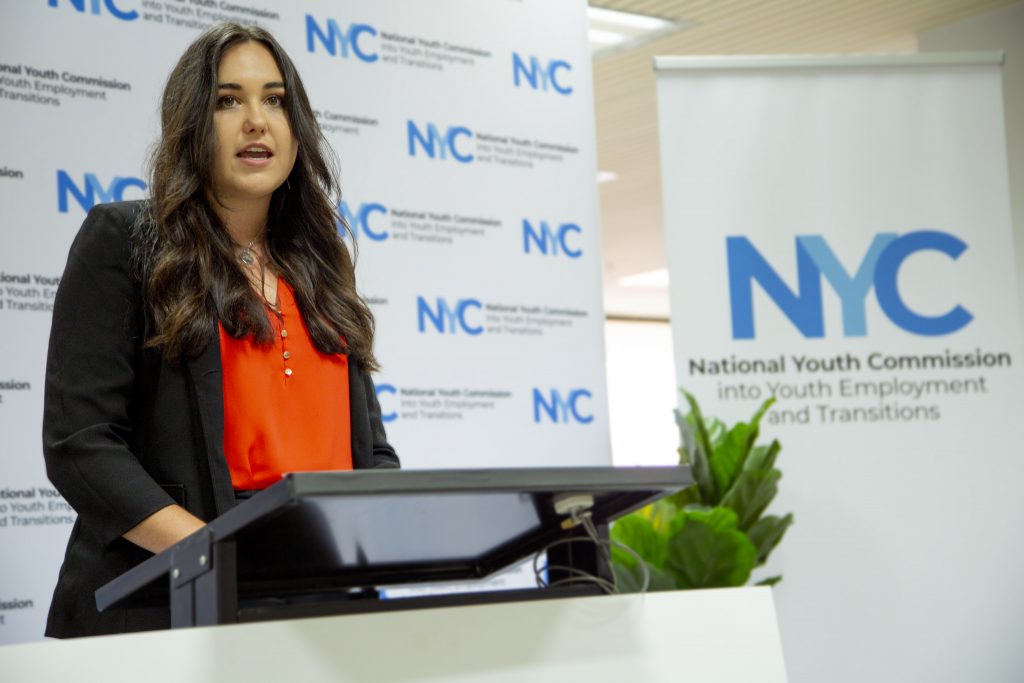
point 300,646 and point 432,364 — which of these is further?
point 432,364

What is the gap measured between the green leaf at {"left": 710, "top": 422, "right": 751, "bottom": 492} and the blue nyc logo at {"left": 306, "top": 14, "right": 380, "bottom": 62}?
1.72m

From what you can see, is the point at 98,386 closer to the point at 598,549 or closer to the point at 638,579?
the point at 598,549

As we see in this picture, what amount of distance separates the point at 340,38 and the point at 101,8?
2.39ft

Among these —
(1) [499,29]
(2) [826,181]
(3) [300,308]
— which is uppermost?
(1) [499,29]

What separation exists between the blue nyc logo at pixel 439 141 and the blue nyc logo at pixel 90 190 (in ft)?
2.97

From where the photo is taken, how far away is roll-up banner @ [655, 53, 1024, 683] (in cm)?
425

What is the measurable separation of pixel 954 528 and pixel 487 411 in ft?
6.19

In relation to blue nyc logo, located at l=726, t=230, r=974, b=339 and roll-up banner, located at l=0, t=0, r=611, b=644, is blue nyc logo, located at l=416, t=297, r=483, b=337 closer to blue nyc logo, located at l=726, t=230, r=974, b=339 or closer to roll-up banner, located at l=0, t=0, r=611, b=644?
roll-up banner, located at l=0, t=0, r=611, b=644

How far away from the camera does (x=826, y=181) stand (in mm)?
4469

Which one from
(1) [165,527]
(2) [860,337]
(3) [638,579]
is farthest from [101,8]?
(2) [860,337]

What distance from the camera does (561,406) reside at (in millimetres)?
3818

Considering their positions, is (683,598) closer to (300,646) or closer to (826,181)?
(300,646)

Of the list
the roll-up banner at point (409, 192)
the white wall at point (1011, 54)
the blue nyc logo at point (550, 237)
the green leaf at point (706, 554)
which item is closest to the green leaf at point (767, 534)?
the green leaf at point (706, 554)

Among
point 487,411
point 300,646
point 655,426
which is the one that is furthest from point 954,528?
point 655,426
